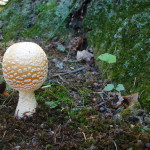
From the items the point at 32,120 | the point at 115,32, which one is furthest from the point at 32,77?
the point at 115,32

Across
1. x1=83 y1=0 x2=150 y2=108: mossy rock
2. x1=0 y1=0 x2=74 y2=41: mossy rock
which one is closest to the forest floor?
x1=83 y1=0 x2=150 y2=108: mossy rock

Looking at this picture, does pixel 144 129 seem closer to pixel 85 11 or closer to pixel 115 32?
pixel 115 32

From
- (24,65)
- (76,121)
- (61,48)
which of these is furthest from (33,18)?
(76,121)

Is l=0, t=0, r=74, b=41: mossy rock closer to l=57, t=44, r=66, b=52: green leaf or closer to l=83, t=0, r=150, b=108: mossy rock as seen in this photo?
l=57, t=44, r=66, b=52: green leaf

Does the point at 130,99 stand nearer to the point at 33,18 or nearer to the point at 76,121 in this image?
the point at 76,121

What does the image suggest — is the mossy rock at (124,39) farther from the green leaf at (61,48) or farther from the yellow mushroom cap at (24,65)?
the yellow mushroom cap at (24,65)

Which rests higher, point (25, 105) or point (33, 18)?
point (33, 18)

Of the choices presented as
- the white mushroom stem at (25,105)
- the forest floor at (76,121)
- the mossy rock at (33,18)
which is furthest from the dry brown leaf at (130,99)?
the mossy rock at (33,18)
